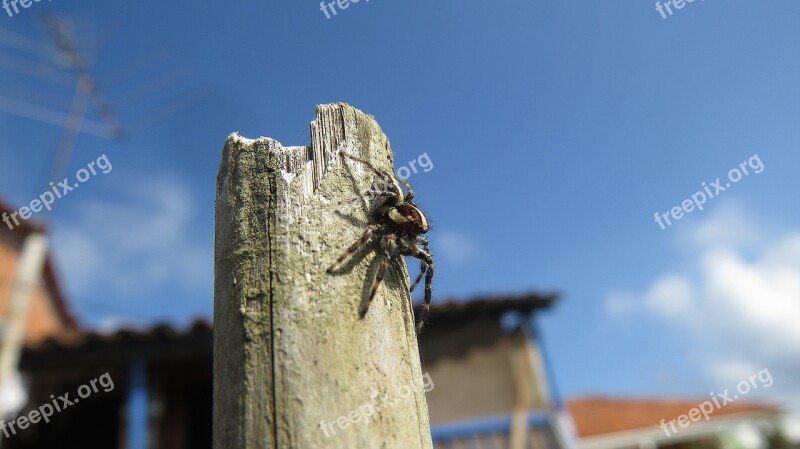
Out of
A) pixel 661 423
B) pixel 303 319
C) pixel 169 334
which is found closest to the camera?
pixel 303 319

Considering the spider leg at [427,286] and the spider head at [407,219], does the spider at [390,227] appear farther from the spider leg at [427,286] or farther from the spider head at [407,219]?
the spider leg at [427,286]

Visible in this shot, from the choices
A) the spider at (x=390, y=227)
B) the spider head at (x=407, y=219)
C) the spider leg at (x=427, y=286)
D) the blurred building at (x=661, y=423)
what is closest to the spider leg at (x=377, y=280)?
the spider at (x=390, y=227)

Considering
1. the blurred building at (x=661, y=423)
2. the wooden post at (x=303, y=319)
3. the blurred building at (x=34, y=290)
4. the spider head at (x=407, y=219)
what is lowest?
the wooden post at (x=303, y=319)

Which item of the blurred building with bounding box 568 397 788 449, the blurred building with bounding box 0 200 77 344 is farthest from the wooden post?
the blurred building with bounding box 0 200 77 344

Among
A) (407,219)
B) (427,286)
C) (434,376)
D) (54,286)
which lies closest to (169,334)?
(434,376)

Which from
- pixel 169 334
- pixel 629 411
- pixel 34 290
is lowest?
pixel 629 411

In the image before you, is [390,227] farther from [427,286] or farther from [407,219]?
[427,286]
